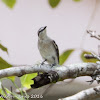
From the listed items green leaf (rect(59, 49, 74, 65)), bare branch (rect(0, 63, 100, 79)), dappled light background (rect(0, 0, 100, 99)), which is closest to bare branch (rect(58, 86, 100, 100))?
bare branch (rect(0, 63, 100, 79))

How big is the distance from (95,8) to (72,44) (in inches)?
7.4

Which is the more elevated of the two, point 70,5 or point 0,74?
point 70,5

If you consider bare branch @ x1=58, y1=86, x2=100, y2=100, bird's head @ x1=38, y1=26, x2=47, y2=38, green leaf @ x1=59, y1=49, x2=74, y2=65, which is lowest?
bare branch @ x1=58, y1=86, x2=100, y2=100

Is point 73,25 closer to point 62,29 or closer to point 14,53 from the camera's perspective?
point 62,29

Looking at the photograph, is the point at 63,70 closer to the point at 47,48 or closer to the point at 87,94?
the point at 87,94

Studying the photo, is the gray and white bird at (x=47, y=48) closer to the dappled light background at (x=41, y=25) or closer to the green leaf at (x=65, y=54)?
the green leaf at (x=65, y=54)

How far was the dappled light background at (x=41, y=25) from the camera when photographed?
3.05 ft

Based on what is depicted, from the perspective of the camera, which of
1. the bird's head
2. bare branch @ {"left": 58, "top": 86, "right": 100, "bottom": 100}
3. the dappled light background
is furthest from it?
the dappled light background

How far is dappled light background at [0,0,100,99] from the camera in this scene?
93 cm

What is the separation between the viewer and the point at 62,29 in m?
0.96

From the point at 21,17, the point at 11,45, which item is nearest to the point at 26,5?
the point at 21,17

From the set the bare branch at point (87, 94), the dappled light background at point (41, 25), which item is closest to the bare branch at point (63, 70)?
the bare branch at point (87, 94)

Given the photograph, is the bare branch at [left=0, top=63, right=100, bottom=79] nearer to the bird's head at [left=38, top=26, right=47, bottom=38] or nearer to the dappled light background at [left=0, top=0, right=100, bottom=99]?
the bird's head at [left=38, top=26, right=47, bottom=38]

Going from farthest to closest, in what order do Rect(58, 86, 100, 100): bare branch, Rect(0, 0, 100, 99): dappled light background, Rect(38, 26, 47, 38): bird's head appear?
Rect(0, 0, 100, 99): dappled light background, Rect(38, 26, 47, 38): bird's head, Rect(58, 86, 100, 100): bare branch
